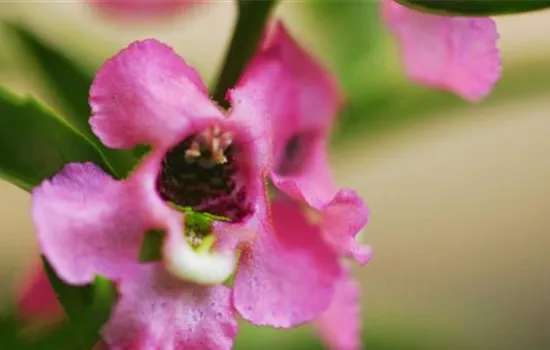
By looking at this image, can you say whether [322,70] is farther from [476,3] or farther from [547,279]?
[547,279]

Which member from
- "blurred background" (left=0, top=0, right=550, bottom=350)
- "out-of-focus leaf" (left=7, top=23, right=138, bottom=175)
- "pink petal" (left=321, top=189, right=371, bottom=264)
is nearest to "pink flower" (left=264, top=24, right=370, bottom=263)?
"pink petal" (left=321, top=189, right=371, bottom=264)

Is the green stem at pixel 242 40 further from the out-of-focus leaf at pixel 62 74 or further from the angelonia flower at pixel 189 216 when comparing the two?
the out-of-focus leaf at pixel 62 74

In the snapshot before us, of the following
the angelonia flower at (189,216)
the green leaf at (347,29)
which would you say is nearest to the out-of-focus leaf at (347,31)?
the green leaf at (347,29)

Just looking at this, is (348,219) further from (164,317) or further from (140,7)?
(140,7)

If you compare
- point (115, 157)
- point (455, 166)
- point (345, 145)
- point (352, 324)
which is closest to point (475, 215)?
point (455, 166)

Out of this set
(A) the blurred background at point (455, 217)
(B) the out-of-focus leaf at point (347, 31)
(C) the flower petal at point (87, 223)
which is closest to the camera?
(C) the flower petal at point (87, 223)
